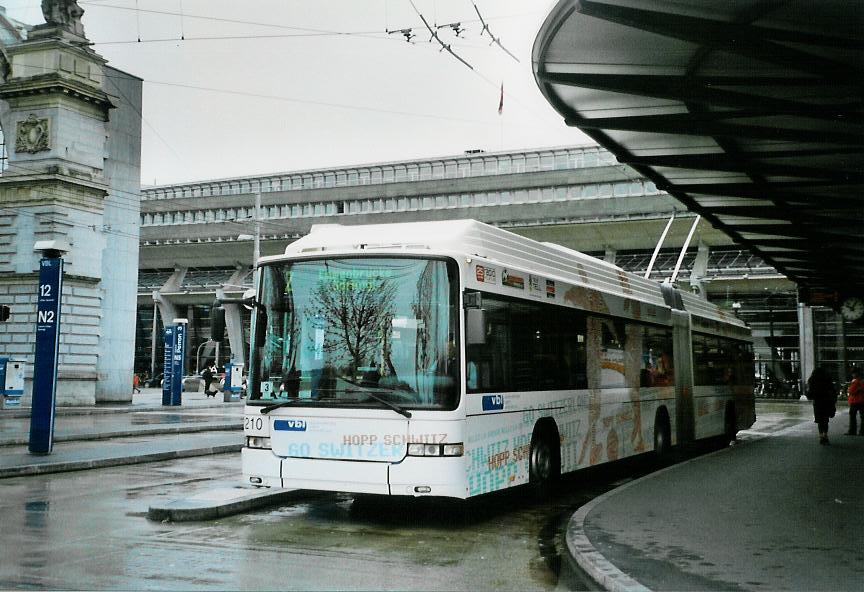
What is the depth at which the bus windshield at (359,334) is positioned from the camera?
9750 millimetres

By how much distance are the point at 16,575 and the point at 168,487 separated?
6108 mm

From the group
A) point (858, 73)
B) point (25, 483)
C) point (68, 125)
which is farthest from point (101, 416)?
point (858, 73)

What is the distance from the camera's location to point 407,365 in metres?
9.79

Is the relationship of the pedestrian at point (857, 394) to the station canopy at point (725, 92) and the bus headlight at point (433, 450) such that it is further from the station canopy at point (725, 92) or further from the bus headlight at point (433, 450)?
the bus headlight at point (433, 450)

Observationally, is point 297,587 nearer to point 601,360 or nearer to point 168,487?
point 168,487

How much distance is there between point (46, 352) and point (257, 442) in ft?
24.9

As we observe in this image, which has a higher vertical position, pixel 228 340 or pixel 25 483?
pixel 228 340

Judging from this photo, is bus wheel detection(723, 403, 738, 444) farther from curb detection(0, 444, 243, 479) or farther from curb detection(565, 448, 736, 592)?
curb detection(565, 448, 736, 592)

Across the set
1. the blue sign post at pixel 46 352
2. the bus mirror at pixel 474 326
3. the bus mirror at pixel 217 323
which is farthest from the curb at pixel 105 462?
the bus mirror at pixel 474 326

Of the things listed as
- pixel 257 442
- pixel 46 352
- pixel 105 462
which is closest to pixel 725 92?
pixel 257 442

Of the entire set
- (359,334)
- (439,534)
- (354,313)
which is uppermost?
(354,313)

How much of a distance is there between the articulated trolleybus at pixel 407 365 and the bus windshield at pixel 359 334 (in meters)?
0.01

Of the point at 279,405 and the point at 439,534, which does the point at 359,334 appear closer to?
the point at 279,405

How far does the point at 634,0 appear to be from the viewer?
30.8ft
